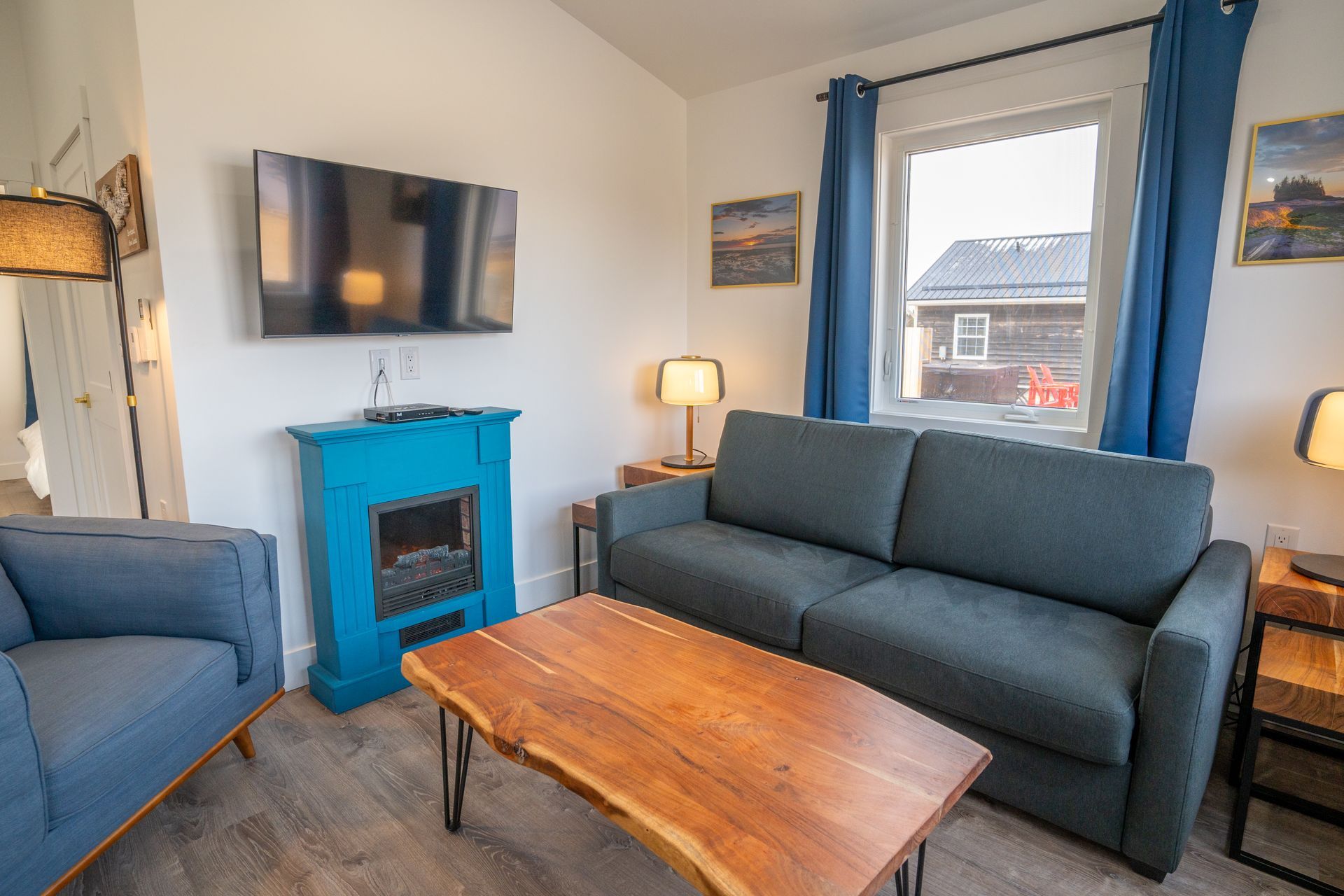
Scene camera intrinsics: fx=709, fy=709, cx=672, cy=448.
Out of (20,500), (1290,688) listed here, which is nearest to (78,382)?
(20,500)

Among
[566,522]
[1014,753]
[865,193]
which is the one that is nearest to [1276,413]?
[1014,753]

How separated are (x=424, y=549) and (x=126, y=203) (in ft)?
4.96

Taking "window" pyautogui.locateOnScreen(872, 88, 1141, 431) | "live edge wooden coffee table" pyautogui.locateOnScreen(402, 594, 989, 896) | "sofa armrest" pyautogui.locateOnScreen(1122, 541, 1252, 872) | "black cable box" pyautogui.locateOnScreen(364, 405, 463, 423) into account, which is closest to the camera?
"live edge wooden coffee table" pyautogui.locateOnScreen(402, 594, 989, 896)

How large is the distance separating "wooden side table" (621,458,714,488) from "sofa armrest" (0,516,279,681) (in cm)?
180

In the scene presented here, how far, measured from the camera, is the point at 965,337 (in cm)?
Answer: 300

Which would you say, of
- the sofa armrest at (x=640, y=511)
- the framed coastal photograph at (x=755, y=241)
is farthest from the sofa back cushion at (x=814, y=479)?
the framed coastal photograph at (x=755, y=241)

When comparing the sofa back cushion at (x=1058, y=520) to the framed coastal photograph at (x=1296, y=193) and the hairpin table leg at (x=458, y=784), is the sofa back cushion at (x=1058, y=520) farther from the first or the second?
the hairpin table leg at (x=458, y=784)

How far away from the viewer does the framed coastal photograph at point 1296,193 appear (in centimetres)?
211

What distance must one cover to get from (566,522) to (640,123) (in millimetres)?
2012

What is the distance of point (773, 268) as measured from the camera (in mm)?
3504

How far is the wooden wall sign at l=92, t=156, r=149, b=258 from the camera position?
226cm

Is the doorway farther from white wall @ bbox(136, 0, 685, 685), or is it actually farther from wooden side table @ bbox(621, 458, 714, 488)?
wooden side table @ bbox(621, 458, 714, 488)

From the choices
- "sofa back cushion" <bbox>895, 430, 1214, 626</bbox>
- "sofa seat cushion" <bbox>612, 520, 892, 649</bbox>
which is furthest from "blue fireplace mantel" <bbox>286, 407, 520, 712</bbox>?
"sofa back cushion" <bbox>895, 430, 1214, 626</bbox>

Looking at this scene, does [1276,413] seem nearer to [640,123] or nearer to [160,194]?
[640,123]
